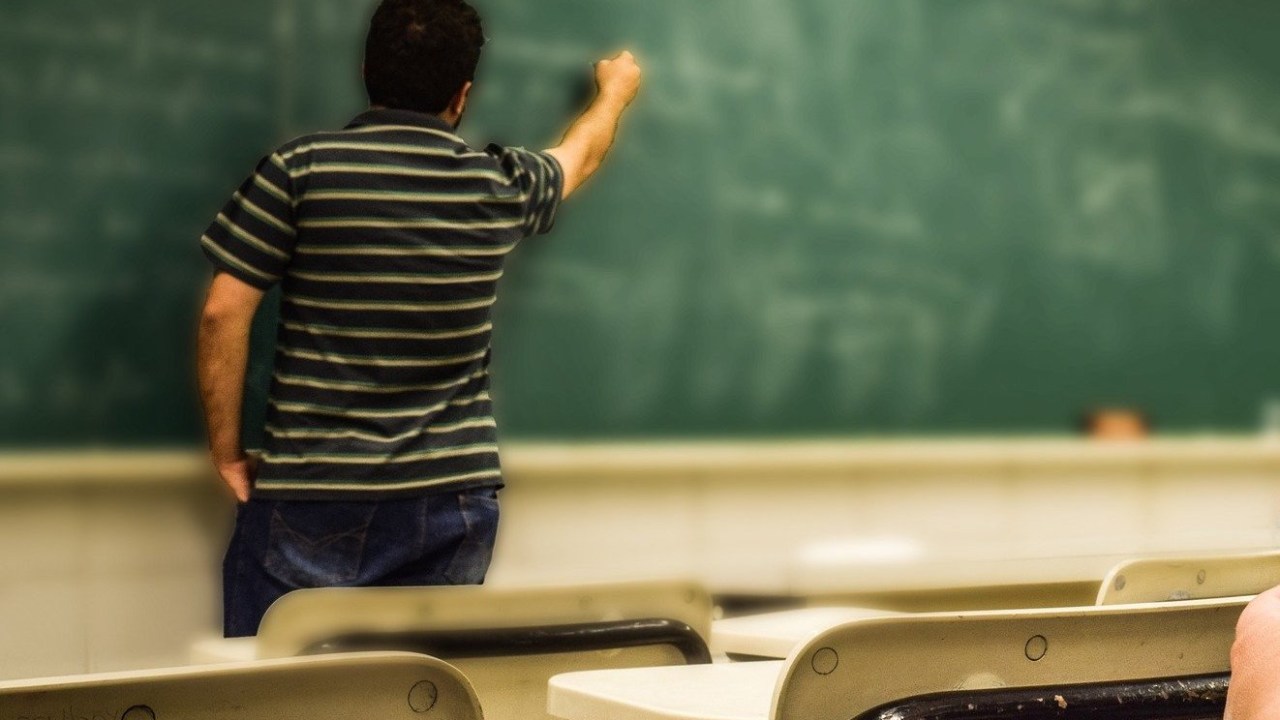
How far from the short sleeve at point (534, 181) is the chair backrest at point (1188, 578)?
3.55ft

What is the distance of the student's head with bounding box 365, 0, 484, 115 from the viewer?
234 centimetres

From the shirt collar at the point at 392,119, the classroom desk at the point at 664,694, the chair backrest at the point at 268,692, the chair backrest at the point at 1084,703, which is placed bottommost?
the classroom desk at the point at 664,694

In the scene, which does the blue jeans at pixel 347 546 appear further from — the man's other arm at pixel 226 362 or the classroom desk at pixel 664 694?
the classroom desk at pixel 664 694

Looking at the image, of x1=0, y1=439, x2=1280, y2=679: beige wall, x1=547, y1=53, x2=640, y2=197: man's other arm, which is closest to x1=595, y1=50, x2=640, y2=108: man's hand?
x1=547, y1=53, x2=640, y2=197: man's other arm

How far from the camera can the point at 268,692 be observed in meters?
1.08

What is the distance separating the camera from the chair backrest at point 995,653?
1.17 meters

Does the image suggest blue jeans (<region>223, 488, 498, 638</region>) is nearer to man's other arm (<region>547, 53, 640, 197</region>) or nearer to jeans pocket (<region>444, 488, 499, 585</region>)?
jeans pocket (<region>444, 488, 499, 585</region>)

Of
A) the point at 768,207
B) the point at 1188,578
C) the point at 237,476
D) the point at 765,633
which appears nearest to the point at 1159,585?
the point at 1188,578

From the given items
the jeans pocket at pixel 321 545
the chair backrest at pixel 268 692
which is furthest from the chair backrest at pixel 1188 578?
the jeans pocket at pixel 321 545

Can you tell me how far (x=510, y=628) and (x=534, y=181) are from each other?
0.93m

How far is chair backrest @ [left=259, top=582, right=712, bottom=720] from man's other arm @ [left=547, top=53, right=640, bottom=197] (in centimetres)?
95

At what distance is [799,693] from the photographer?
3.81 feet

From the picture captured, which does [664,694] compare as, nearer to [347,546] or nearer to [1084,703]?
[1084,703]

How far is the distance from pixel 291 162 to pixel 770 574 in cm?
153
